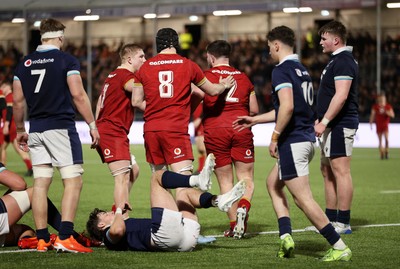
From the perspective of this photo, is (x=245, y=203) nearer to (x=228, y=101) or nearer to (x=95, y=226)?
(x=228, y=101)

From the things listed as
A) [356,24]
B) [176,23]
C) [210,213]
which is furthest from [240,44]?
[210,213]

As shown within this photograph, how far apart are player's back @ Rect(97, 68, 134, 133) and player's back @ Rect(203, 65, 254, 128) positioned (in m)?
0.95

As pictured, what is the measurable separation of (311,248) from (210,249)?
1.10 metres

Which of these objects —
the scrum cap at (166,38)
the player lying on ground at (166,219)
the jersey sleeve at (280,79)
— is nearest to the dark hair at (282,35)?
the jersey sleeve at (280,79)

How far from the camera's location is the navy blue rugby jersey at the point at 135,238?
9641mm

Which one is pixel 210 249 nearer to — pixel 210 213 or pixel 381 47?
pixel 210 213

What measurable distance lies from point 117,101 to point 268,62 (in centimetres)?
2627

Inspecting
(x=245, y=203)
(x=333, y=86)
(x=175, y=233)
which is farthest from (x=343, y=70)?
(x=175, y=233)

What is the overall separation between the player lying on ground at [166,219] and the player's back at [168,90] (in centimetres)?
55

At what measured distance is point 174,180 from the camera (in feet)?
31.1

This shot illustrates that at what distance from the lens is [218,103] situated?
11430 mm

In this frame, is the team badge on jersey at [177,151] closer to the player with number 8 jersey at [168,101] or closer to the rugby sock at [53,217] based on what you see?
the player with number 8 jersey at [168,101]

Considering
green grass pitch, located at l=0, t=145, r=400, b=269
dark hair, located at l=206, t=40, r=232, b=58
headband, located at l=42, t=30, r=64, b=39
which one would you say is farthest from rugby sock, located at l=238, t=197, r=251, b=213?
headband, located at l=42, t=30, r=64, b=39

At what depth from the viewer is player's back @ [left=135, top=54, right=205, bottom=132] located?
32.3 feet
